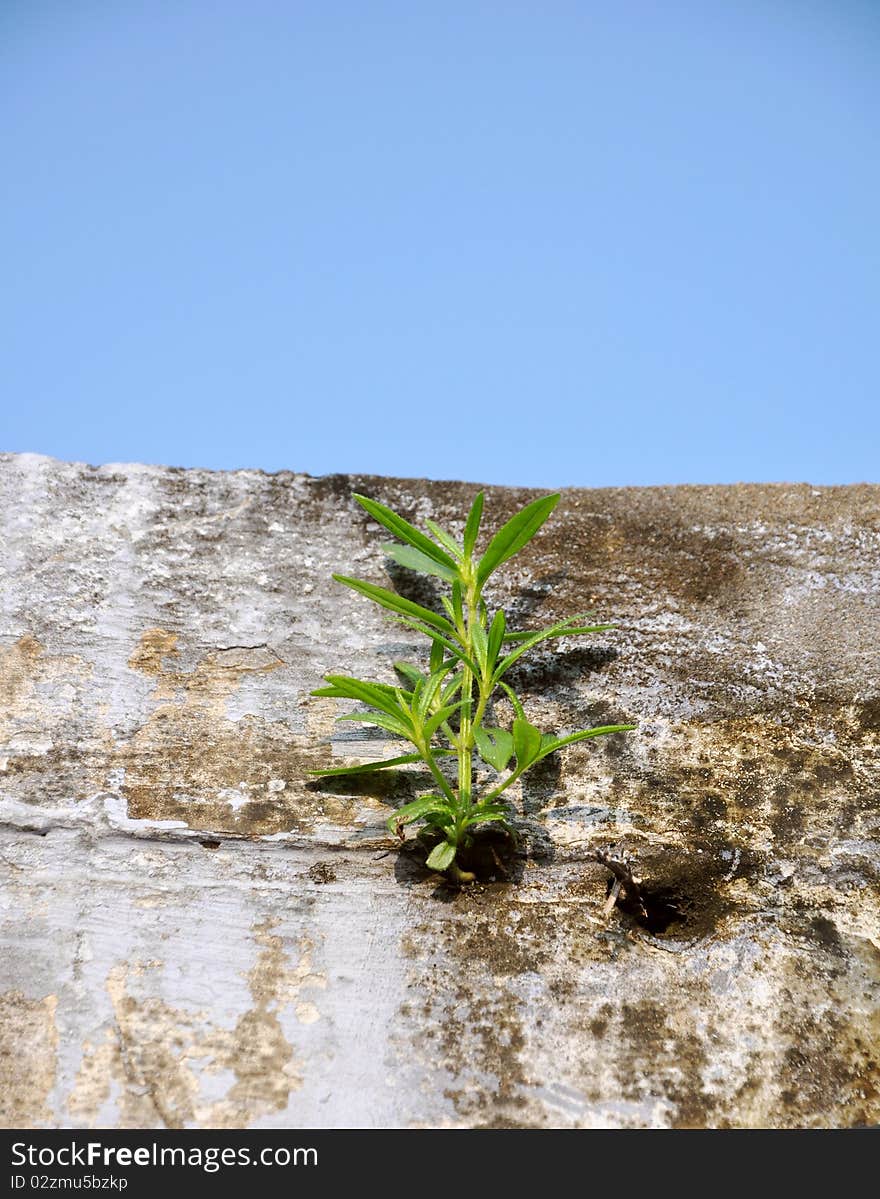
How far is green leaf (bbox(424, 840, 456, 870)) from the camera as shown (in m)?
1.43

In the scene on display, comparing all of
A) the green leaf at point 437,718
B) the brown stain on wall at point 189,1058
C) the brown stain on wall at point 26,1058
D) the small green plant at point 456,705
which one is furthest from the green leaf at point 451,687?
the brown stain on wall at point 26,1058

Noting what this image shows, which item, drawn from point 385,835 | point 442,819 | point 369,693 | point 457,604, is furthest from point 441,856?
point 457,604

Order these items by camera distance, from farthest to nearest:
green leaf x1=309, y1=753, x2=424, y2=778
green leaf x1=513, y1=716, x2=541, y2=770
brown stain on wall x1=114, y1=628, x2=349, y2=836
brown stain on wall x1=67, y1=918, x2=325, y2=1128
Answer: brown stain on wall x1=114, y1=628, x2=349, y2=836, green leaf x1=309, y1=753, x2=424, y2=778, green leaf x1=513, y1=716, x2=541, y2=770, brown stain on wall x1=67, y1=918, x2=325, y2=1128

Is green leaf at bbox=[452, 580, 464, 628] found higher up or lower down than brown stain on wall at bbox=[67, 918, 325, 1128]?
higher up

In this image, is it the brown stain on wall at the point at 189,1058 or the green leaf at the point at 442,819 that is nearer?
the brown stain on wall at the point at 189,1058

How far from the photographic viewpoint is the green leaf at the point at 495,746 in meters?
1.44

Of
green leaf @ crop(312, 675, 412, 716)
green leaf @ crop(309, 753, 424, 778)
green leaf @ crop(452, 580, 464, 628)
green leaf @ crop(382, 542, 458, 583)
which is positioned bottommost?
green leaf @ crop(309, 753, 424, 778)

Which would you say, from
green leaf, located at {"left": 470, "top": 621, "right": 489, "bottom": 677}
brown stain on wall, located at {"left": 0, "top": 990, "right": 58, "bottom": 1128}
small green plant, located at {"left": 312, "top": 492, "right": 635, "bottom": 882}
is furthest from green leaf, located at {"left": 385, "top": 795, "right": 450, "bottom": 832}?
brown stain on wall, located at {"left": 0, "top": 990, "right": 58, "bottom": 1128}

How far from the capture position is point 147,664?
1.90 m

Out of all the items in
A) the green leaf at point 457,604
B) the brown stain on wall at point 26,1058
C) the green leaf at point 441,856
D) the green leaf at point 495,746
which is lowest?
the brown stain on wall at point 26,1058

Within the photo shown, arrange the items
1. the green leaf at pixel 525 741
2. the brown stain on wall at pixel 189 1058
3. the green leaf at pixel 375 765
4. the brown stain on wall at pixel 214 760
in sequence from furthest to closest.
→ 1. the brown stain on wall at pixel 214 760
2. the green leaf at pixel 375 765
3. the green leaf at pixel 525 741
4. the brown stain on wall at pixel 189 1058

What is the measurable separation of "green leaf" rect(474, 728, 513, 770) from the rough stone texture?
0.67 ft

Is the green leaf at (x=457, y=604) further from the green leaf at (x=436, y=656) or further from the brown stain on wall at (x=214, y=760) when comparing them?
the brown stain on wall at (x=214, y=760)

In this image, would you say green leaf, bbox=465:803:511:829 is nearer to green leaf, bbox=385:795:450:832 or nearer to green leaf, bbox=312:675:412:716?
green leaf, bbox=385:795:450:832
